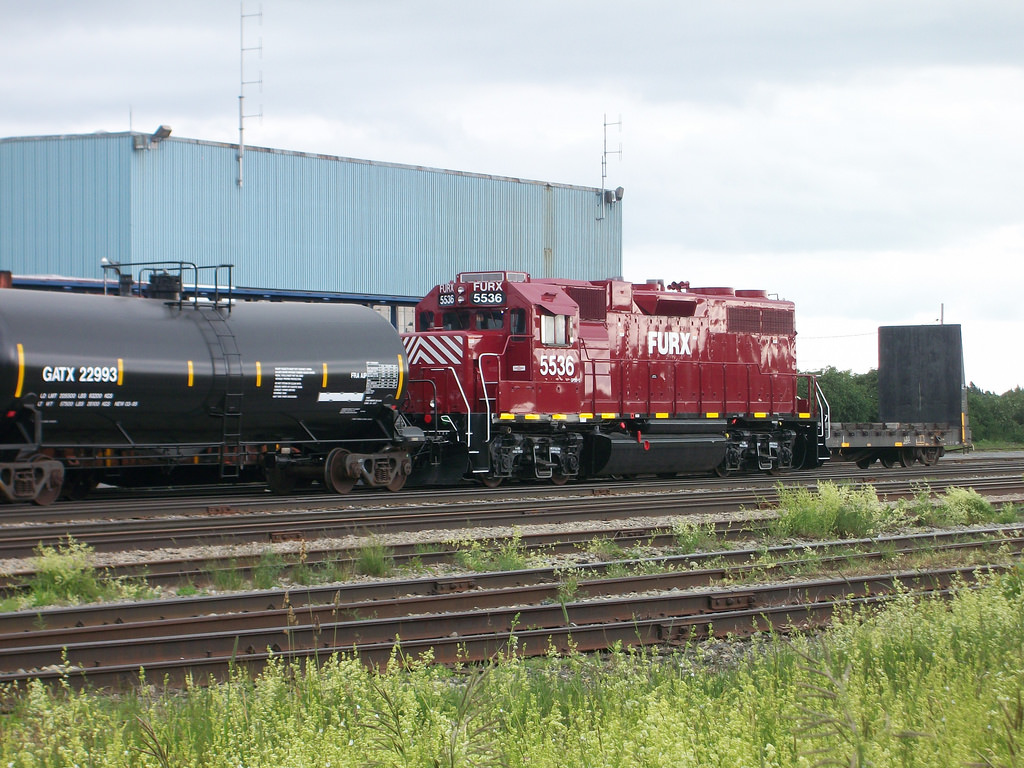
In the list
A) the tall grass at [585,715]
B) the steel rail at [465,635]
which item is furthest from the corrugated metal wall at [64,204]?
the tall grass at [585,715]

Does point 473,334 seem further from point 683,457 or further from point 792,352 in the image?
point 792,352

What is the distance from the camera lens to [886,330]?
33.5 m

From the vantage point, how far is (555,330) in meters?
20.7

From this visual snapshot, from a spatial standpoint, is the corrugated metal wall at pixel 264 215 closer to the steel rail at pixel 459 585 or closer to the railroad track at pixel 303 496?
the railroad track at pixel 303 496

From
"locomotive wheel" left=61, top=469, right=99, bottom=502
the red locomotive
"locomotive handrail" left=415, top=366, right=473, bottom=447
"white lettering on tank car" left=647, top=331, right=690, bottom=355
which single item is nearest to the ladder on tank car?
"locomotive wheel" left=61, top=469, right=99, bottom=502

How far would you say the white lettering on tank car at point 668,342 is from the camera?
22.7 m

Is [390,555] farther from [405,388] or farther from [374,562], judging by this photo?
[405,388]

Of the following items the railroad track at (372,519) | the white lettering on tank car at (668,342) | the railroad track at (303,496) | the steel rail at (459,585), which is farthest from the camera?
the white lettering on tank car at (668,342)

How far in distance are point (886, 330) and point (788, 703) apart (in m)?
30.3

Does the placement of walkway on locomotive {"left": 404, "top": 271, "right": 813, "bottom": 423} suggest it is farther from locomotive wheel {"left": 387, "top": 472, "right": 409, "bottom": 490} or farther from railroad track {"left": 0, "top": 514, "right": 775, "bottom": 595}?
railroad track {"left": 0, "top": 514, "right": 775, "bottom": 595}

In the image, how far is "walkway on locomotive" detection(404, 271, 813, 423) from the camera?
20.4m

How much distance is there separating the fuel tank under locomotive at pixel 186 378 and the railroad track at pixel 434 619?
27.9 feet

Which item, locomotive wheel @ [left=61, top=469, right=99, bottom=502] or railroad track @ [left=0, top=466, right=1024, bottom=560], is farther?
locomotive wheel @ [left=61, top=469, right=99, bottom=502]

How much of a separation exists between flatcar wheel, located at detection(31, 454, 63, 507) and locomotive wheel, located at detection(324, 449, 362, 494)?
15.1ft
